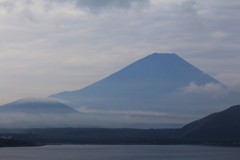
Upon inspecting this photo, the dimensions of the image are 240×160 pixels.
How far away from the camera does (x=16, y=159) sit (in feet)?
109

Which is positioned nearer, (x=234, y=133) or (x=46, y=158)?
(x=46, y=158)

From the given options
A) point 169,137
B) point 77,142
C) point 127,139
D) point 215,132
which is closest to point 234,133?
point 215,132

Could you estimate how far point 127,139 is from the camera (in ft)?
223

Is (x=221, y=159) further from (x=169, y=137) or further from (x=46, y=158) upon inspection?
(x=169, y=137)

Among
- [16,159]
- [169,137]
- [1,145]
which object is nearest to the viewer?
[16,159]

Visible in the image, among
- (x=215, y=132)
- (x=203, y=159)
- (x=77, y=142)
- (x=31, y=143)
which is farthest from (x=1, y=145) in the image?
(x=215, y=132)

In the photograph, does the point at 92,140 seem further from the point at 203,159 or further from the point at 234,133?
the point at 203,159

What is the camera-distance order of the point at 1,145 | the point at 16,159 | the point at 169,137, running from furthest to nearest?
the point at 169,137 → the point at 1,145 → the point at 16,159

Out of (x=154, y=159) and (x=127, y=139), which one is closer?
(x=154, y=159)

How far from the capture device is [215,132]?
72688 millimetres

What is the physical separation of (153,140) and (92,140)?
6556mm

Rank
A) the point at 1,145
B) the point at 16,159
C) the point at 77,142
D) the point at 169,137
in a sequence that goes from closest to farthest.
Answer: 1. the point at 16,159
2. the point at 1,145
3. the point at 77,142
4. the point at 169,137

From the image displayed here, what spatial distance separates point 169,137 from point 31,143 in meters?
20.7

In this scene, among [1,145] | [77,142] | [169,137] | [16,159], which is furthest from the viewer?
[169,137]
